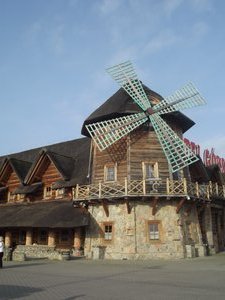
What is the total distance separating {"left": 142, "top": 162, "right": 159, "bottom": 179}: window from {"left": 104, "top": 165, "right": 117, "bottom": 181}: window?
1.93 metres

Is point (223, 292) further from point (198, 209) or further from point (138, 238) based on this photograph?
point (198, 209)

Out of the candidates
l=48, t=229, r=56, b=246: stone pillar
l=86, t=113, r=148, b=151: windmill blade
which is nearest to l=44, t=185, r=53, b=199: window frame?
l=48, t=229, r=56, b=246: stone pillar

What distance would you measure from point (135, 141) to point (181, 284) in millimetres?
13134

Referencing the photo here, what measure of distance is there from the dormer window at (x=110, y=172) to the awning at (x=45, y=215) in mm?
2658

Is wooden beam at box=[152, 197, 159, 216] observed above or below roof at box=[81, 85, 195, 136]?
below

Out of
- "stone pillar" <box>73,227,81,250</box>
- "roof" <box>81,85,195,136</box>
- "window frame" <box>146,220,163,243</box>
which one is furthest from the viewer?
"roof" <box>81,85,195,136</box>

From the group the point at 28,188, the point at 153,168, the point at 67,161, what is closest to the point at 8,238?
the point at 28,188

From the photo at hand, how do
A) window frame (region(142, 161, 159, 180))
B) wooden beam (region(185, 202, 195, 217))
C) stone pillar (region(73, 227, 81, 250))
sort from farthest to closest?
stone pillar (region(73, 227, 81, 250)) → wooden beam (region(185, 202, 195, 217)) → window frame (region(142, 161, 159, 180))

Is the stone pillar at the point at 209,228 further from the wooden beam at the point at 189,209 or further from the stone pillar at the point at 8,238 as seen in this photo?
the stone pillar at the point at 8,238

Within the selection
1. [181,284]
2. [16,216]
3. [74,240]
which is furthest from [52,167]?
[181,284]

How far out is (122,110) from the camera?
23672 millimetres

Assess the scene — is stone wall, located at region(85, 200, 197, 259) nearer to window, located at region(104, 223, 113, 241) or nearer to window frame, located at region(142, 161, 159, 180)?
window, located at region(104, 223, 113, 241)

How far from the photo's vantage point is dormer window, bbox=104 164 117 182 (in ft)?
75.7

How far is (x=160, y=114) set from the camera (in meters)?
23.7
